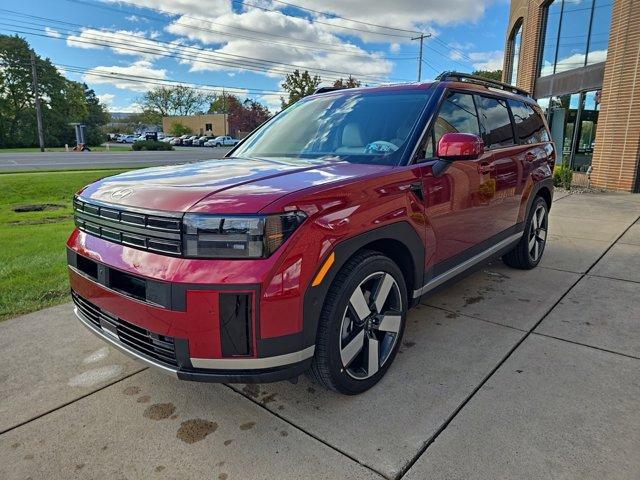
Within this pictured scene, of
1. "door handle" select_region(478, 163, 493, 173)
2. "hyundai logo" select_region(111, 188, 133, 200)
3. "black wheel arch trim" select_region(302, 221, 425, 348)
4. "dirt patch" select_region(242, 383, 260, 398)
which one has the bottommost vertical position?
"dirt patch" select_region(242, 383, 260, 398)

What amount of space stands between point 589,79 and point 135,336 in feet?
47.5

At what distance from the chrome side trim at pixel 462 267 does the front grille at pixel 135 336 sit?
5.33 feet

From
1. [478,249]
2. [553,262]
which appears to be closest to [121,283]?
[478,249]

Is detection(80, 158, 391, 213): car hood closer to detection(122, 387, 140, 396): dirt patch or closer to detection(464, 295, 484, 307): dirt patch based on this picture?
detection(122, 387, 140, 396): dirt patch

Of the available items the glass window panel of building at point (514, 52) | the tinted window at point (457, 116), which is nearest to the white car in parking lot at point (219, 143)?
the glass window panel of building at point (514, 52)

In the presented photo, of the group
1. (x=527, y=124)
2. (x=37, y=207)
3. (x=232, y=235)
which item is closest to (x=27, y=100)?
(x=37, y=207)

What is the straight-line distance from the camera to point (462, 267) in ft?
11.7

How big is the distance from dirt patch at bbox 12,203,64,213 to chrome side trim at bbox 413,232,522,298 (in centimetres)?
883

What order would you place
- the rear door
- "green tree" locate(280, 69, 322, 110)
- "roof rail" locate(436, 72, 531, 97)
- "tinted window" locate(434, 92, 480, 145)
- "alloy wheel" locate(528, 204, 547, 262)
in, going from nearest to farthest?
"tinted window" locate(434, 92, 480, 145)
"roof rail" locate(436, 72, 531, 97)
the rear door
"alloy wheel" locate(528, 204, 547, 262)
"green tree" locate(280, 69, 322, 110)

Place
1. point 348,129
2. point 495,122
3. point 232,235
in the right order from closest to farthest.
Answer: point 232,235, point 348,129, point 495,122

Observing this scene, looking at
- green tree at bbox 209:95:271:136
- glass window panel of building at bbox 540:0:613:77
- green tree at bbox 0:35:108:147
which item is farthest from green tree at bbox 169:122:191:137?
glass window panel of building at bbox 540:0:613:77

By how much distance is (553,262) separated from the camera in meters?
5.46

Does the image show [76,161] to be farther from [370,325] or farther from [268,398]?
[370,325]

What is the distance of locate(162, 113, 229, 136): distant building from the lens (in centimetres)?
8138
